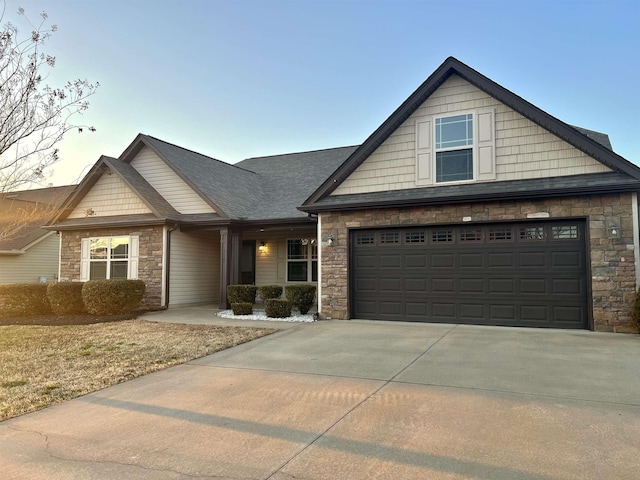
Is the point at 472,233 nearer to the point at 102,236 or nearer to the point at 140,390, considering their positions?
the point at 140,390

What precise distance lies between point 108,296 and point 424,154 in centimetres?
992

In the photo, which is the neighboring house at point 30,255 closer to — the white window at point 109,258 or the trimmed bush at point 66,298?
the white window at point 109,258

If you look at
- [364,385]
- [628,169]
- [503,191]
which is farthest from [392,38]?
[364,385]

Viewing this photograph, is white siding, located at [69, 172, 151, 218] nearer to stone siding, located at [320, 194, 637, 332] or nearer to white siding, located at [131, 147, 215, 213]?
white siding, located at [131, 147, 215, 213]

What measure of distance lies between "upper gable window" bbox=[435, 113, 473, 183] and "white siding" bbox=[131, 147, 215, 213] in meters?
7.72

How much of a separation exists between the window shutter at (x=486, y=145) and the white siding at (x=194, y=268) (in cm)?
1000

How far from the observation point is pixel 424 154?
11.1 metres

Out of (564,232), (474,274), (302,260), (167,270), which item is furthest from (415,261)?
(167,270)

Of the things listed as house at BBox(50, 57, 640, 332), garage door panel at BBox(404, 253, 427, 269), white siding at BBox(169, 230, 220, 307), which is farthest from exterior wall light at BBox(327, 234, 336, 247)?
white siding at BBox(169, 230, 220, 307)

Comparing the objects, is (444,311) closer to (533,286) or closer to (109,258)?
(533,286)

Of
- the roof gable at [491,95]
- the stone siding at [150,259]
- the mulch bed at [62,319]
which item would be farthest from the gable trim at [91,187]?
the roof gable at [491,95]

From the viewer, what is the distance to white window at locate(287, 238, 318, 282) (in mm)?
16422

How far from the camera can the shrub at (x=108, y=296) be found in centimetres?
1287

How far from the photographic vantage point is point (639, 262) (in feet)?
29.5
